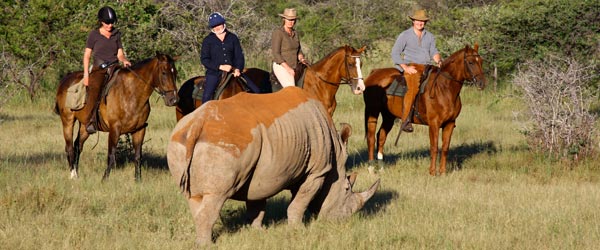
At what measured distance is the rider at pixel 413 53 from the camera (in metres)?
13.9

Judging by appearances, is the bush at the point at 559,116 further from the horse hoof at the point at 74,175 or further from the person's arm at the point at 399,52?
the horse hoof at the point at 74,175

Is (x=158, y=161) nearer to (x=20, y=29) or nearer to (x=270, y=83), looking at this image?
(x=270, y=83)

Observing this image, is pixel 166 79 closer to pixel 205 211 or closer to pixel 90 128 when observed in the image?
pixel 90 128

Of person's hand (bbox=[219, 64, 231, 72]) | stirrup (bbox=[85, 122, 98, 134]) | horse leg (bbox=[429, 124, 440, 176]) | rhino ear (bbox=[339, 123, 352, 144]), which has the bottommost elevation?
horse leg (bbox=[429, 124, 440, 176])

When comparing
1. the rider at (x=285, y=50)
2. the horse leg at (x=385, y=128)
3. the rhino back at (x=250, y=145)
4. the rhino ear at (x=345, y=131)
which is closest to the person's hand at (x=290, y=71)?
the rider at (x=285, y=50)

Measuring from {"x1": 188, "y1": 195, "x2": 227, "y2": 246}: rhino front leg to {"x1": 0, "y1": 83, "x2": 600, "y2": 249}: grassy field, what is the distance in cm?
29

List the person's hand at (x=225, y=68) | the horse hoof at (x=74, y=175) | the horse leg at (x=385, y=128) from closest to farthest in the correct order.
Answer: the horse hoof at (x=74, y=175) < the person's hand at (x=225, y=68) < the horse leg at (x=385, y=128)

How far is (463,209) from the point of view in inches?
396

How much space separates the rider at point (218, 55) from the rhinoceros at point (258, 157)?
12.6 feet

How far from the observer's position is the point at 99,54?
12.6m

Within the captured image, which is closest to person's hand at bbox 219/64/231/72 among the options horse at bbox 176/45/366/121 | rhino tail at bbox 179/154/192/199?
horse at bbox 176/45/366/121

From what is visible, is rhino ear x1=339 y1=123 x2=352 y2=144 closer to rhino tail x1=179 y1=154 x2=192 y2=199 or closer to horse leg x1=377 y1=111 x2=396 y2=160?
rhino tail x1=179 y1=154 x2=192 y2=199

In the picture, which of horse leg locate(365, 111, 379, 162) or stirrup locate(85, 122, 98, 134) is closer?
stirrup locate(85, 122, 98, 134)

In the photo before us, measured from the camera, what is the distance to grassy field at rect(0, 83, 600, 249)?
8.19 meters
